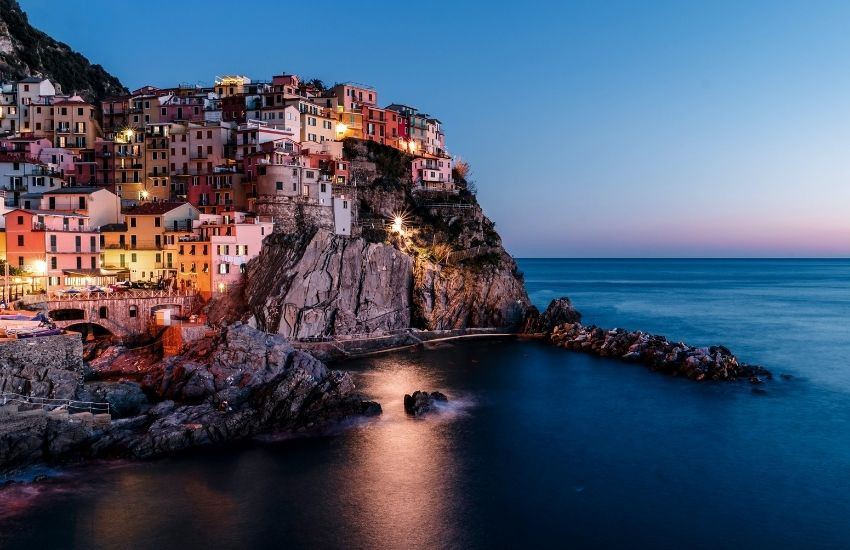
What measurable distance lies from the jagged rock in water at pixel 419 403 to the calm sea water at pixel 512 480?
1005 millimetres

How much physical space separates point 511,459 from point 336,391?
9871mm

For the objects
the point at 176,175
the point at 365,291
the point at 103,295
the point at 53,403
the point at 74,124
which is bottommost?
the point at 53,403

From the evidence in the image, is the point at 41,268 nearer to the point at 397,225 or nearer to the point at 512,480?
the point at 397,225

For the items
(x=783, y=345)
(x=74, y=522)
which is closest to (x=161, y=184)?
(x=74, y=522)

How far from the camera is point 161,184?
5841cm

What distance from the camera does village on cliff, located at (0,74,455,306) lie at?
46188 millimetres

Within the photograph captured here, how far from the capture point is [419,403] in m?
34.4

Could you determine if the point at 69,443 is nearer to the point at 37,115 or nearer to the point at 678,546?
the point at 678,546

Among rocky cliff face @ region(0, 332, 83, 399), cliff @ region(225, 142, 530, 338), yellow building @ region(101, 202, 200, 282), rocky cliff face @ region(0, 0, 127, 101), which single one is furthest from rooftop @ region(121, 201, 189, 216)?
rocky cliff face @ region(0, 0, 127, 101)

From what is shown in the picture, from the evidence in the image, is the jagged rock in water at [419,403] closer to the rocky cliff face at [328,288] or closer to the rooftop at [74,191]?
the rocky cliff face at [328,288]

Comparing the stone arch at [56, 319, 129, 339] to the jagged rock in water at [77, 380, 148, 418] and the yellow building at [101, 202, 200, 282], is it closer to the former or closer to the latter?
the yellow building at [101, 202, 200, 282]

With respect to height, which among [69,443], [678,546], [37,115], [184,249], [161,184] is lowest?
[678,546]

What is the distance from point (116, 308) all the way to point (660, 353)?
38142 mm

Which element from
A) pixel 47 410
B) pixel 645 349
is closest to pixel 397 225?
pixel 645 349
